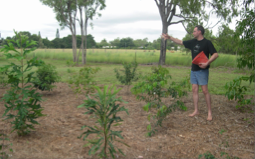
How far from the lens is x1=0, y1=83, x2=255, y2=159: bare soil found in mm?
3039

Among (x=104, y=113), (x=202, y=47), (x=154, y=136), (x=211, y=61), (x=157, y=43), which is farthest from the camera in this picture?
(x=157, y=43)

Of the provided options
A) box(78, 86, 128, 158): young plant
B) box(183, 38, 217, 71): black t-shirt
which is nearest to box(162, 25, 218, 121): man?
box(183, 38, 217, 71): black t-shirt

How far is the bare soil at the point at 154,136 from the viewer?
3.04m

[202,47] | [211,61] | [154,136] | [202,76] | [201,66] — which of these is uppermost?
[202,47]

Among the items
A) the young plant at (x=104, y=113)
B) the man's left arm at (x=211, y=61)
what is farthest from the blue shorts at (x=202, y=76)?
the young plant at (x=104, y=113)

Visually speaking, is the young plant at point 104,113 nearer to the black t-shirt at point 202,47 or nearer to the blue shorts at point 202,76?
the blue shorts at point 202,76

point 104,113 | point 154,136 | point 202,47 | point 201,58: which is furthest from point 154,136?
point 202,47

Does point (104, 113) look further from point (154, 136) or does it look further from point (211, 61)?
point (211, 61)

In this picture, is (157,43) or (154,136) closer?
(154,136)

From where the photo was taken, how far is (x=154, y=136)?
3672 mm

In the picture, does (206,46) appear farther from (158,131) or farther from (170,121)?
(158,131)

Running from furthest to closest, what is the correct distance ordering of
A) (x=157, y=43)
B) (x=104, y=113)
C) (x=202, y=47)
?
(x=157, y=43)
(x=202, y=47)
(x=104, y=113)

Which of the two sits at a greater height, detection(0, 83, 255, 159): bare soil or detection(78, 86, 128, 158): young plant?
detection(78, 86, 128, 158): young plant

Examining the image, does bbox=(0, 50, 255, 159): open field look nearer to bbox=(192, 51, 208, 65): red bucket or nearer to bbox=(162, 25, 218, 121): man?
bbox=(162, 25, 218, 121): man
